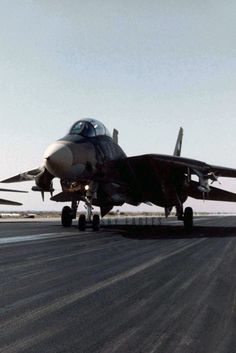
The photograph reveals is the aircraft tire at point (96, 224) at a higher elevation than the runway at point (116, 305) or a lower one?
higher

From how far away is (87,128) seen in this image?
1936cm

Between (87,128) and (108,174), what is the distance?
2374 millimetres

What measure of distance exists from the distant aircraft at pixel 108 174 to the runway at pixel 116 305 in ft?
26.4

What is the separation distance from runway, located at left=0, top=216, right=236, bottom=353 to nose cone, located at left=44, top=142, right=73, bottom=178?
7.17m

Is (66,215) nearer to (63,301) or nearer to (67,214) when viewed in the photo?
(67,214)

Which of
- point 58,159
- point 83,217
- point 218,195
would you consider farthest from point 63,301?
point 218,195

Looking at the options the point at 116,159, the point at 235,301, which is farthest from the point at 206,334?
the point at 116,159

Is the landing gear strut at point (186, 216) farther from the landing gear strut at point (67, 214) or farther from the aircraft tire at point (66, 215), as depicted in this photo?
the aircraft tire at point (66, 215)

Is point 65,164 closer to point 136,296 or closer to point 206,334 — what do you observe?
point 136,296

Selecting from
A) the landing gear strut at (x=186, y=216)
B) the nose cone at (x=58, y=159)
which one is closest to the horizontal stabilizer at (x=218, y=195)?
the landing gear strut at (x=186, y=216)

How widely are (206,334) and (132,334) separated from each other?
713 millimetres

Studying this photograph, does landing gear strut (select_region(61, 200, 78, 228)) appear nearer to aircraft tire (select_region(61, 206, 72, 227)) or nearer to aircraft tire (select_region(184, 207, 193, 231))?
aircraft tire (select_region(61, 206, 72, 227))

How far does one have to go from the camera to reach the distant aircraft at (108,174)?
17359 millimetres

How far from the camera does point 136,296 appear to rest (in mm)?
5703
